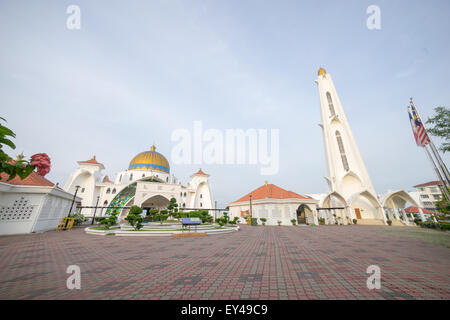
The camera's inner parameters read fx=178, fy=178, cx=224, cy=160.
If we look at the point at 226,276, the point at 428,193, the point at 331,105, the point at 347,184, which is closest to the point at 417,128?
the point at 226,276

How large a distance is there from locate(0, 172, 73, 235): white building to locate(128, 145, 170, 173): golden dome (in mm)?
26848

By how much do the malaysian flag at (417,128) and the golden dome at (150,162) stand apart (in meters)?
41.2

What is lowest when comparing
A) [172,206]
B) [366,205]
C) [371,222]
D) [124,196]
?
[371,222]

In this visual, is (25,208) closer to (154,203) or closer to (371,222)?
(154,203)

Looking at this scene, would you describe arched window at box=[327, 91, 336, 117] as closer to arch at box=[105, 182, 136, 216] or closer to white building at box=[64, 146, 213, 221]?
white building at box=[64, 146, 213, 221]

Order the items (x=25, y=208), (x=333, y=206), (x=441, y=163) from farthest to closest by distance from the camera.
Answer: (x=333, y=206) → (x=25, y=208) → (x=441, y=163)

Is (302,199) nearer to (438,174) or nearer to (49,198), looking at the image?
(438,174)

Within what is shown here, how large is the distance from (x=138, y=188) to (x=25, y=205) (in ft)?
62.4

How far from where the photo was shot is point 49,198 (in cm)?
1409

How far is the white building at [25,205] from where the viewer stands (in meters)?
11.8

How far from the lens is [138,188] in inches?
1240
